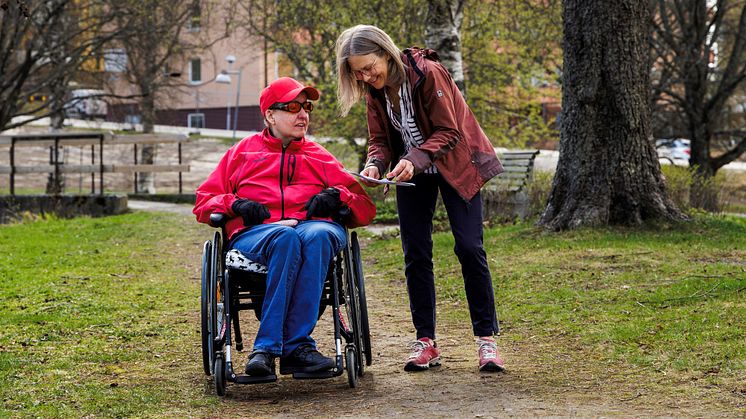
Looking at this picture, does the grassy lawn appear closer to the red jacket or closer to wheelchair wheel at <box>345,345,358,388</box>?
wheelchair wheel at <box>345,345,358,388</box>

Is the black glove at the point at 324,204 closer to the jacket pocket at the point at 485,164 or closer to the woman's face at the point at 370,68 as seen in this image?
the woman's face at the point at 370,68

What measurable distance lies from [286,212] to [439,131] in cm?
83

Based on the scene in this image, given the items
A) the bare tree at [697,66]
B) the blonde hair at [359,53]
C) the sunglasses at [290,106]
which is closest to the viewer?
the blonde hair at [359,53]

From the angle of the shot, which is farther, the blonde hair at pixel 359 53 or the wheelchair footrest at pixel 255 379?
the blonde hair at pixel 359 53

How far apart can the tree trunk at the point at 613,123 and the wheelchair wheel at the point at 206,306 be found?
5.95 meters

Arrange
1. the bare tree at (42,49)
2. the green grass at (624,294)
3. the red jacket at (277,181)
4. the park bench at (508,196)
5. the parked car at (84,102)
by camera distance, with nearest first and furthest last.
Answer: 1. the red jacket at (277,181)
2. the green grass at (624,294)
3. the park bench at (508,196)
4. the bare tree at (42,49)
5. the parked car at (84,102)

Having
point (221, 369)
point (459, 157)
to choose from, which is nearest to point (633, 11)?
point (459, 157)

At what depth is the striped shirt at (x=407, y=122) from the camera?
533cm

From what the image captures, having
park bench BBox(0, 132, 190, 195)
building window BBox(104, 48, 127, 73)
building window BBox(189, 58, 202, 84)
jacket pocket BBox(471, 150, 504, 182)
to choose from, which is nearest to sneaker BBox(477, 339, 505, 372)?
jacket pocket BBox(471, 150, 504, 182)

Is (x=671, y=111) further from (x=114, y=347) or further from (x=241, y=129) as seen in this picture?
(x=241, y=129)

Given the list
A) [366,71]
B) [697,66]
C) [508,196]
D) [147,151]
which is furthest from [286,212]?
[147,151]

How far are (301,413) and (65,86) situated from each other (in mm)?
22381

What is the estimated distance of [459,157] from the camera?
17.6 feet

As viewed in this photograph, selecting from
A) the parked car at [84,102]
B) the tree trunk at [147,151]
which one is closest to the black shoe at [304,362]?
the parked car at [84,102]
